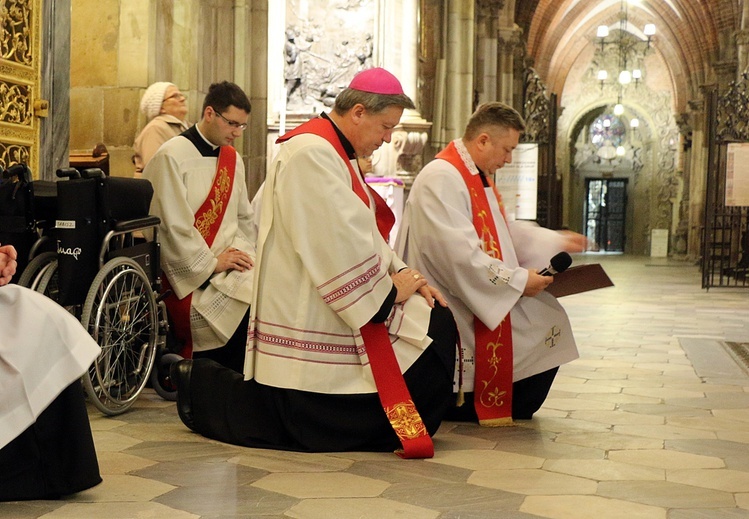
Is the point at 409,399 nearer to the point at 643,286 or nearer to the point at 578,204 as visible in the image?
the point at 643,286

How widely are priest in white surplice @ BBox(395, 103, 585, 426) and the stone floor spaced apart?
0.71 feet

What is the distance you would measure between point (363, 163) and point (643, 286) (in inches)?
394

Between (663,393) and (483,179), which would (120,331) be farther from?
(663,393)

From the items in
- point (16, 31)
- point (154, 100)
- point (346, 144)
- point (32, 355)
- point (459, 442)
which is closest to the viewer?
point (32, 355)

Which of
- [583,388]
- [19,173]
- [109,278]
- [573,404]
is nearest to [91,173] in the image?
[19,173]

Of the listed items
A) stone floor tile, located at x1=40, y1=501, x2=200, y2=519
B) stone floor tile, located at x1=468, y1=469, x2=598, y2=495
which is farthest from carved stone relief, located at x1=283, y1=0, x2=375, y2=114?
stone floor tile, located at x1=40, y1=501, x2=200, y2=519

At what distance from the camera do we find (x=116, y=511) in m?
3.37

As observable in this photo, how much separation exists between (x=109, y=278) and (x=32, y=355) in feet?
5.73

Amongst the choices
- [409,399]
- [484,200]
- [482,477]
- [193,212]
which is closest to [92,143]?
[193,212]

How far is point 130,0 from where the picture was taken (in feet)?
26.3

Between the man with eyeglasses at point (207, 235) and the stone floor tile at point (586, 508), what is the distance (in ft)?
7.65

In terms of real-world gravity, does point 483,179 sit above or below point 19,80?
below

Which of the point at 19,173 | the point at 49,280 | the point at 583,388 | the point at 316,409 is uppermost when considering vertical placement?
the point at 19,173

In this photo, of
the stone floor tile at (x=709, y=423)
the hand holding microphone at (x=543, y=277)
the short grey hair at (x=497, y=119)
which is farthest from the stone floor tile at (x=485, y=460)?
the short grey hair at (x=497, y=119)
